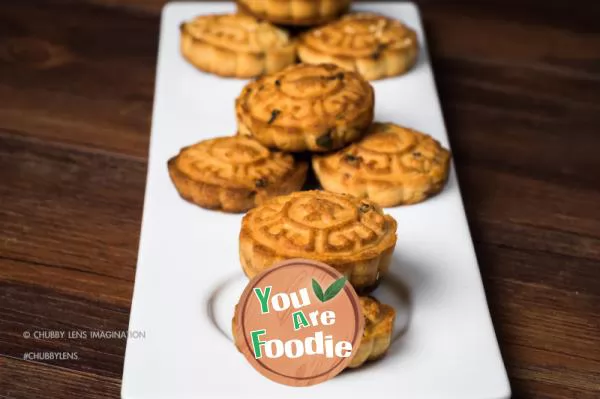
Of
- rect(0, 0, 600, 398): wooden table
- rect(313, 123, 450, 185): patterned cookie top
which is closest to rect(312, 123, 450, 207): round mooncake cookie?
rect(313, 123, 450, 185): patterned cookie top

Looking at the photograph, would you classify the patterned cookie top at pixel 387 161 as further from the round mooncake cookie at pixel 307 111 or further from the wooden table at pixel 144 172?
the wooden table at pixel 144 172

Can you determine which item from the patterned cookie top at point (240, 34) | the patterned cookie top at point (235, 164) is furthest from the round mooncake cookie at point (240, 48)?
the patterned cookie top at point (235, 164)

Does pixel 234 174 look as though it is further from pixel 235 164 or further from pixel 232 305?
pixel 232 305

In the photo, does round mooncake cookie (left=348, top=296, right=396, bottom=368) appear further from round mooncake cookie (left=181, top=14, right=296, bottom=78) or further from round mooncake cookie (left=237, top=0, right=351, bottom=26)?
round mooncake cookie (left=237, top=0, right=351, bottom=26)

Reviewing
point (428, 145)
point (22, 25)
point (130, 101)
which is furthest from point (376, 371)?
point (22, 25)

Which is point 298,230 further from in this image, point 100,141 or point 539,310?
point 100,141

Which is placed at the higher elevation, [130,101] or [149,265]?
[149,265]
